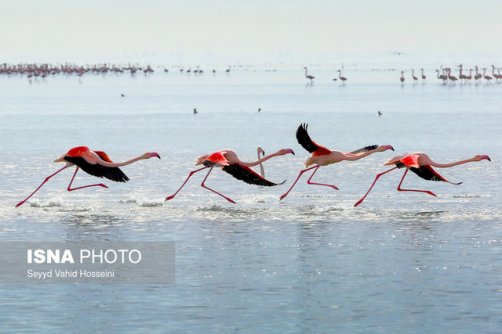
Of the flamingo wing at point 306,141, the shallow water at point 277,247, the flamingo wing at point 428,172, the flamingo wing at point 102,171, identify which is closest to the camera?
the shallow water at point 277,247

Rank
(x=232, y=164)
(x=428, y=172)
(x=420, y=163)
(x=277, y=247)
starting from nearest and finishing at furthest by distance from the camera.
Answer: (x=277, y=247) < (x=420, y=163) < (x=232, y=164) < (x=428, y=172)

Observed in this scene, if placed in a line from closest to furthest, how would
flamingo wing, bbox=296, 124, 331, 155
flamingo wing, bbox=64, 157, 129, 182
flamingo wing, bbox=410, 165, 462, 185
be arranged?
flamingo wing, bbox=296, 124, 331, 155 → flamingo wing, bbox=64, 157, 129, 182 → flamingo wing, bbox=410, 165, 462, 185

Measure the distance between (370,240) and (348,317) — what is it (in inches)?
267

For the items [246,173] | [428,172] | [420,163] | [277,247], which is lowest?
[277,247]

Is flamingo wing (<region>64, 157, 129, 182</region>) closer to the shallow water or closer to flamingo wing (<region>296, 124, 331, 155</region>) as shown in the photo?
the shallow water

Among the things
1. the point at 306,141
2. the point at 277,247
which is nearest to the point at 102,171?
the point at 306,141

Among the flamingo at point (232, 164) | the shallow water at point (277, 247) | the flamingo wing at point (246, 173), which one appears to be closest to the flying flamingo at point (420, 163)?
the shallow water at point (277, 247)

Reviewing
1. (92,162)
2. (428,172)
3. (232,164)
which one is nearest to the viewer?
(232,164)

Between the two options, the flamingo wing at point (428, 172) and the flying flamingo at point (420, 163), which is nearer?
the flying flamingo at point (420, 163)

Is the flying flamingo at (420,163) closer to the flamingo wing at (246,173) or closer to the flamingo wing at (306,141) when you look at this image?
the flamingo wing at (306,141)

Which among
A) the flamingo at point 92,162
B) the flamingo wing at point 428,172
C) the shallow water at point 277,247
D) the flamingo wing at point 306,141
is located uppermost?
the flamingo wing at point 306,141

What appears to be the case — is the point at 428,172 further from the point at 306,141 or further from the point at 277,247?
the point at 277,247

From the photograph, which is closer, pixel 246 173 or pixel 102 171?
pixel 246 173

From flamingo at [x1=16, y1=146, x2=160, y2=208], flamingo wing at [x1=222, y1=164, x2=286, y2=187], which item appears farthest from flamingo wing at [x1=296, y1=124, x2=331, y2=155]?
flamingo at [x1=16, y1=146, x2=160, y2=208]
